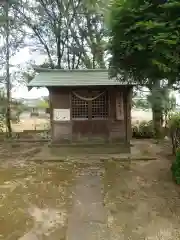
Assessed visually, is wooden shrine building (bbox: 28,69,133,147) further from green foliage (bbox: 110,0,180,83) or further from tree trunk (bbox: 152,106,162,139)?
green foliage (bbox: 110,0,180,83)

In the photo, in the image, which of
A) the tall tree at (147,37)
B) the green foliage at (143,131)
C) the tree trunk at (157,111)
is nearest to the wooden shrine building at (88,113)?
the tree trunk at (157,111)

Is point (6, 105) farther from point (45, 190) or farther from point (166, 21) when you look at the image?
point (166, 21)

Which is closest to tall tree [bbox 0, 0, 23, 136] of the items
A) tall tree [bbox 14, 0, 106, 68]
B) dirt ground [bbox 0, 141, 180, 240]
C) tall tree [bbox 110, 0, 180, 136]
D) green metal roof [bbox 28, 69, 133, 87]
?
tall tree [bbox 14, 0, 106, 68]

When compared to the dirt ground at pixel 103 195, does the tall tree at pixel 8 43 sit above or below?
above

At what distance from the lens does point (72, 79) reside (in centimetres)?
891

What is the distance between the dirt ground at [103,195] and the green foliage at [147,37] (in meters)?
2.33

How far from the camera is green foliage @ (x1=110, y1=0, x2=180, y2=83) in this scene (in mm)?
3582

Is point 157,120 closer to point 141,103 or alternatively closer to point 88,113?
point 141,103

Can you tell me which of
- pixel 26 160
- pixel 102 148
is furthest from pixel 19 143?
pixel 102 148

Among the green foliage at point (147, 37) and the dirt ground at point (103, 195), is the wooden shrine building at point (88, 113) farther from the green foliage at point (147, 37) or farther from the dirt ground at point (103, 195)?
the green foliage at point (147, 37)

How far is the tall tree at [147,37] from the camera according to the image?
11.8 ft

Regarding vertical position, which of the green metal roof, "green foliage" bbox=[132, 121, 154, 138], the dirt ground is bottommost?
the dirt ground

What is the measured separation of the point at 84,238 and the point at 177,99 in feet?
34.3

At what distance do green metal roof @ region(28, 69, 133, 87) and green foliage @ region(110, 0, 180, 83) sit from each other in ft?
11.6
